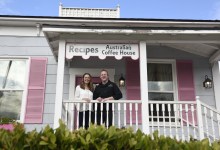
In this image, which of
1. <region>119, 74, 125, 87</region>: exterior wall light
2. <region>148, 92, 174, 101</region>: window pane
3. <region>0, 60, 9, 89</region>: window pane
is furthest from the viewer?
<region>148, 92, 174, 101</region>: window pane

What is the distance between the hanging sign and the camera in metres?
5.40

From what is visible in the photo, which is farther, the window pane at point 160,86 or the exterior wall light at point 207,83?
the window pane at point 160,86

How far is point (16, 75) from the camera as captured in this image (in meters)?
6.83

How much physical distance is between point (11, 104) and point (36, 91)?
2.24 feet

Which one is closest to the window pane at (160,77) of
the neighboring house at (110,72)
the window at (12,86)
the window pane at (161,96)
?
the neighboring house at (110,72)

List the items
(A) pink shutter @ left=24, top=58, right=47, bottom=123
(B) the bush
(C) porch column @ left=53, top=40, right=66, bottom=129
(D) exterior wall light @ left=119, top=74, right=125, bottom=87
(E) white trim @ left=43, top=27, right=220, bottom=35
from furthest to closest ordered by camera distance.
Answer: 1. (D) exterior wall light @ left=119, top=74, right=125, bottom=87
2. (A) pink shutter @ left=24, top=58, right=47, bottom=123
3. (E) white trim @ left=43, top=27, right=220, bottom=35
4. (C) porch column @ left=53, top=40, right=66, bottom=129
5. (B) the bush

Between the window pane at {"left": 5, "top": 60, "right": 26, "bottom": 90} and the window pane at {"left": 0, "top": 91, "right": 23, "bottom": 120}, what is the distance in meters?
0.18

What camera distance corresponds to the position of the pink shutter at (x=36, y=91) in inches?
253

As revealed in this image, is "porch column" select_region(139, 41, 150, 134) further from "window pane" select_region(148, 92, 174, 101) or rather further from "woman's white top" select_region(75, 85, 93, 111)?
"window pane" select_region(148, 92, 174, 101)

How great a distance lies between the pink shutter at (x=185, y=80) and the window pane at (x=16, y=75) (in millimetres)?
3937

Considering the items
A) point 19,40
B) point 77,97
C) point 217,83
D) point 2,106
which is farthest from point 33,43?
point 217,83

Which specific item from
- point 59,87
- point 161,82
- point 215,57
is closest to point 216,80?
point 215,57

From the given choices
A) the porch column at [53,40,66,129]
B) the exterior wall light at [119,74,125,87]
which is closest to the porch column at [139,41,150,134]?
the exterior wall light at [119,74,125,87]

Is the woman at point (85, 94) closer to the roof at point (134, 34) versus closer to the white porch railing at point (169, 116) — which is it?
the white porch railing at point (169, 116)
